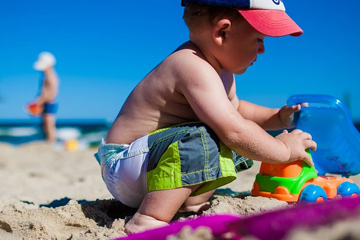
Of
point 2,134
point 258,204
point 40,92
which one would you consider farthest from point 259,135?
point 2,134

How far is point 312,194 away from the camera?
174 centimetres

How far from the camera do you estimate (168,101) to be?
5.78 feet

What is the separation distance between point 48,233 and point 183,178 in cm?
60

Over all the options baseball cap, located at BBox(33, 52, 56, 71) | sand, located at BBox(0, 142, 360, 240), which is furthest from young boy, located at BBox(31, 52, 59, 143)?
sand, located at BBox(0, 142, 360, 240)

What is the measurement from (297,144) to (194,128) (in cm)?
46

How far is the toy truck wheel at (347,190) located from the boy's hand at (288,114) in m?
0.41

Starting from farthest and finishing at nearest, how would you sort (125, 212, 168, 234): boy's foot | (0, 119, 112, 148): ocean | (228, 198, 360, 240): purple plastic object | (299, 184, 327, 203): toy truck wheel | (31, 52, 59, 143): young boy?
(0, 119, 112, 148): ocean → (31, 52, 59, 143): young boy → (299, 184, 327, 203): toy truck wheel → (125, 212, 168, 234): boy's foot → (228, 198, 360, 240): purple plastic object

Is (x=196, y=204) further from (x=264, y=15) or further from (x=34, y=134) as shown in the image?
(x=34, y=134)

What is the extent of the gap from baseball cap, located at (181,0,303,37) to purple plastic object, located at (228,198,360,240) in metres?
1.05

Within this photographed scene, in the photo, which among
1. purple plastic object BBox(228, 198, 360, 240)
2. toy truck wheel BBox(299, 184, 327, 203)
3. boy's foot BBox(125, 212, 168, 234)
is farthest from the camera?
toy truck wheel BBox(299, 184, 327, 203)

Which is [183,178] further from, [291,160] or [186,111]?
[291,160]

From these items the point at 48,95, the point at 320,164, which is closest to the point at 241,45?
the point at 320,164

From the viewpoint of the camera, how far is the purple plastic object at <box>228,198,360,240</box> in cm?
72

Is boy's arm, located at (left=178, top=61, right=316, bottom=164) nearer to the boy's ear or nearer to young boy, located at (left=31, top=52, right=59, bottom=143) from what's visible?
the boy's ear
